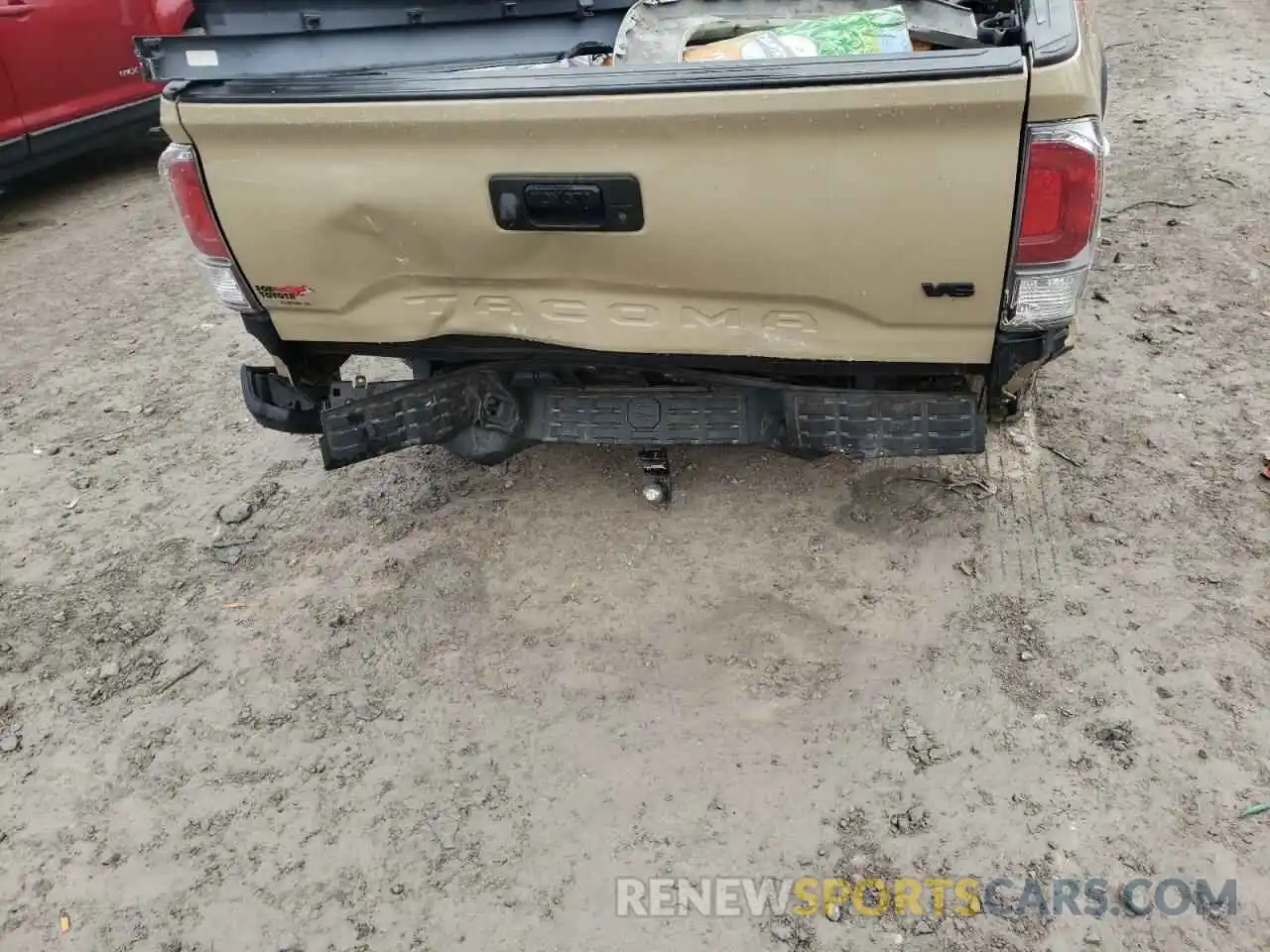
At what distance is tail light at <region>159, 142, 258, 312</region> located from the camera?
254cm

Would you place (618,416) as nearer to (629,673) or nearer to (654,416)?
(654,416)

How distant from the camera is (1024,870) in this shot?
220 cm

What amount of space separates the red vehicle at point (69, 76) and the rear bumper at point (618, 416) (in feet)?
12.5

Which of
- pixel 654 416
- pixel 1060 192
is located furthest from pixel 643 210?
pixel 1060 192

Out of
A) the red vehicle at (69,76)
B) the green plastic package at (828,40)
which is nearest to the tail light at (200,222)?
the green plastic package at (828,40)

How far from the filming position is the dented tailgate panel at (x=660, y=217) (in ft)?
7.04

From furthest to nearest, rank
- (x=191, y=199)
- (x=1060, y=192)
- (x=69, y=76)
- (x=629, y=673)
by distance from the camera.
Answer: (x=69, y=76) → (x=629, y=673) → (x=191, y=199) → (x=1060, y=192)

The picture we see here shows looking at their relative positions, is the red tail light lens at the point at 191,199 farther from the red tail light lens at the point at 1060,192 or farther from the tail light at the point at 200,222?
the red tail light lens at the point at 1060,192

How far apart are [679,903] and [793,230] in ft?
5.20

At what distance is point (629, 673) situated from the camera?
9.17ft

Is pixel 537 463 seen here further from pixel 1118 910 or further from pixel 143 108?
pixel 143 108

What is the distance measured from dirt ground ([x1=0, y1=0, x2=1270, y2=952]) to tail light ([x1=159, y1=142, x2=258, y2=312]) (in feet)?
3.24

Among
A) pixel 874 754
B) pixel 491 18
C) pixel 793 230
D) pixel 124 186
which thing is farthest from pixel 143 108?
pixel 874 754

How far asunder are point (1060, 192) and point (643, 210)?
3.08 feet
